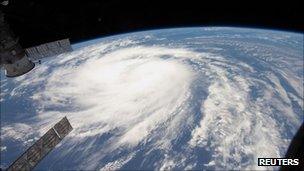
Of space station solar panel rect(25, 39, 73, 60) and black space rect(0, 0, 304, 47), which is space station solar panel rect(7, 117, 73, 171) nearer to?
space station solar panel rect(25, 39, 73, 60)

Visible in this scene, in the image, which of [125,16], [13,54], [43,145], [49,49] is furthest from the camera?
[43,145]

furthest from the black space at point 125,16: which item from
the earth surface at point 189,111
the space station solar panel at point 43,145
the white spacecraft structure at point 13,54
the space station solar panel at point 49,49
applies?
the earth surface at point 189,111

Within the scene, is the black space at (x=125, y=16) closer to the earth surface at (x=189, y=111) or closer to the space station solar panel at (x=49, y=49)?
the space station solar panel at (x=49, y=49)

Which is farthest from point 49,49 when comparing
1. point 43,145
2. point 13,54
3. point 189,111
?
point 189,111

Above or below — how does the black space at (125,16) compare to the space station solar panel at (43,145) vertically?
above

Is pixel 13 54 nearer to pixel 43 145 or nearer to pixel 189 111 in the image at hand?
pixel 43 145

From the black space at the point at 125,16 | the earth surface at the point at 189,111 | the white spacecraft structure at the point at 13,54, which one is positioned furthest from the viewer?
the earth surface at the point at 189,111

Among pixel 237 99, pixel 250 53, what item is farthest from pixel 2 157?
pixel 250 53
